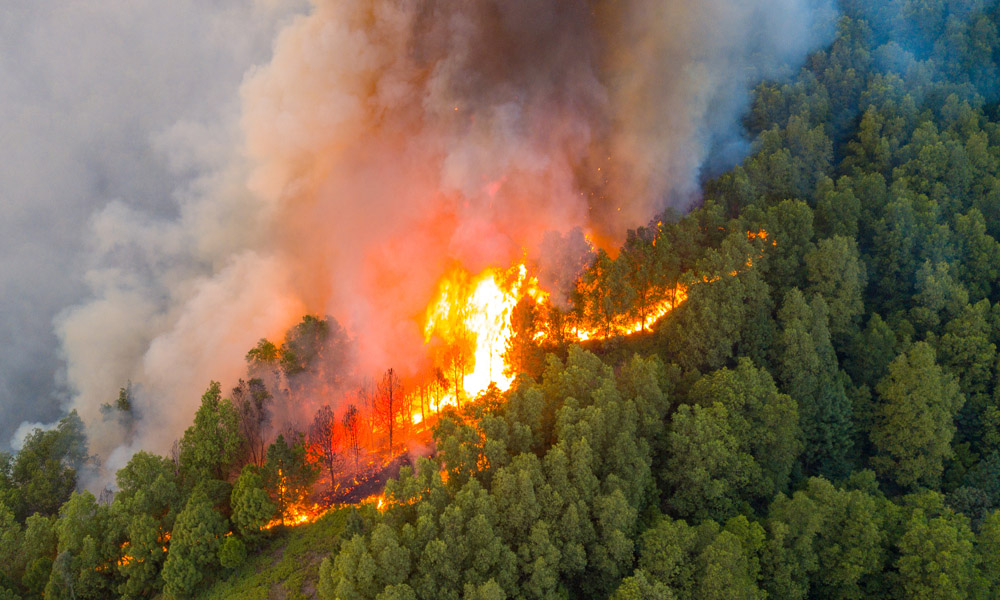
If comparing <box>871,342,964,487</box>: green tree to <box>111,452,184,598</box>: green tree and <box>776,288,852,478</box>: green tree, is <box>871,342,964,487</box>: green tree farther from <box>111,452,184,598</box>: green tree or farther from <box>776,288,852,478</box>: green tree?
<box>111,452,184,598</box>: green tree

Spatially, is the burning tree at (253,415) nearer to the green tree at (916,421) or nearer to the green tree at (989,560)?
the green tree at (916,421)

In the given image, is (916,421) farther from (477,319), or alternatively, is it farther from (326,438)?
(326,438)

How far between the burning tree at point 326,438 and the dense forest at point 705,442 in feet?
1.30

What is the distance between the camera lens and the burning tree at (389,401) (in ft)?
131

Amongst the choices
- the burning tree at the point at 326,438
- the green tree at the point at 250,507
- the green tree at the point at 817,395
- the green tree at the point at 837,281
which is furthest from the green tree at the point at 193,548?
the green tree at the point at 837,281

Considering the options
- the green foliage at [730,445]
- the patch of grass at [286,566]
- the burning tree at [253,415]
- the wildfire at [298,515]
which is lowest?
the green foliage at [730,445]

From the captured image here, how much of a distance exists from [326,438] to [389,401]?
15.3 ft

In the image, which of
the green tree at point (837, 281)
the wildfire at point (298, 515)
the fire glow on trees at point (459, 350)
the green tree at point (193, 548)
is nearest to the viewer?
the green tree at point (193, 548)

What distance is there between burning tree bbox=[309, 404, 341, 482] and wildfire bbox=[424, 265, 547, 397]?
28.8 ft

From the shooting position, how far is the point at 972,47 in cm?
5603

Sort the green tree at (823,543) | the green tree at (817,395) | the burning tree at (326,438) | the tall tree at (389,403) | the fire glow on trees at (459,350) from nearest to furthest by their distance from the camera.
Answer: the green tree at (823,543), the green tree at (817,395), the burning tree at (326,438), the fire glow on trees at (459,350), the tall tree at (389,403)

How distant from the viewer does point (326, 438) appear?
37750 millimetres

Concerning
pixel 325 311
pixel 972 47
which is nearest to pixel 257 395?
pixel 325 311

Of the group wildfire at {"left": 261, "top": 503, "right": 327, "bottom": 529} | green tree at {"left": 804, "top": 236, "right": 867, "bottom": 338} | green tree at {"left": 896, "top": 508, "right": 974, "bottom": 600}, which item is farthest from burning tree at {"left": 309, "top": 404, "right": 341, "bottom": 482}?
green tree at {"left": 804, "top": 236, "right": 867, "bottom": 338}
